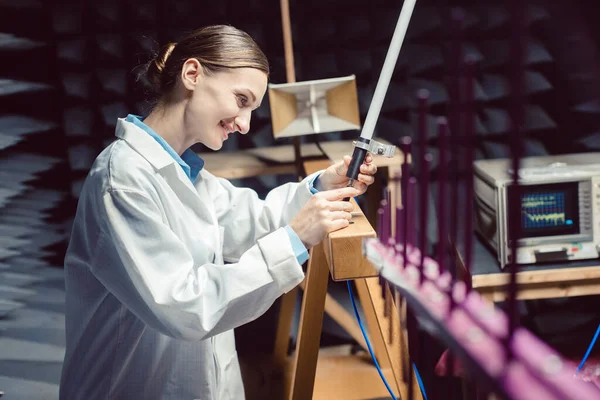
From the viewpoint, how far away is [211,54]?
1.44m

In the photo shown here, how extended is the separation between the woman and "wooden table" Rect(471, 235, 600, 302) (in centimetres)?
76

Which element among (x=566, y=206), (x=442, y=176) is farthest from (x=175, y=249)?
(x=566, y=206)

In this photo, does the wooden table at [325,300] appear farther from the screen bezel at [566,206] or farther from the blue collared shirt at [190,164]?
the screen bezel at [566,206]

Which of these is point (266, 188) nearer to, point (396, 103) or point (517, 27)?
point (396, 103)

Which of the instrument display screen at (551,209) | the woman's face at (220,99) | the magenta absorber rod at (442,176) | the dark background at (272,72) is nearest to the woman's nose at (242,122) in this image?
the woman's face at (220,99)

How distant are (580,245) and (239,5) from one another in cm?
173

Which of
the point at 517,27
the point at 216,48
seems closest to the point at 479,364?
the point at 517,27

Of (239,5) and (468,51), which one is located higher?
(239,5)

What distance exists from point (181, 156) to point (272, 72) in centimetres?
125

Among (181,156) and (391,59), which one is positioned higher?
(391,59)

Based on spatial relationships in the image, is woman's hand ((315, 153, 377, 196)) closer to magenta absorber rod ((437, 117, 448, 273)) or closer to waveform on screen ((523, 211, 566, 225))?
magenta absorber rod ((437, 117, 448, 273))

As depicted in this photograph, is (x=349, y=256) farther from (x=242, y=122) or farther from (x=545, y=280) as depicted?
(x=545, y=280)

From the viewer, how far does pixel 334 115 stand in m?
2.31

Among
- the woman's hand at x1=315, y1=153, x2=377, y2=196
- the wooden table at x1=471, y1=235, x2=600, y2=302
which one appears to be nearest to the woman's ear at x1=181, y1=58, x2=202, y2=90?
the woman's hand at x1=315, y1=153, x2=377, y2=196
